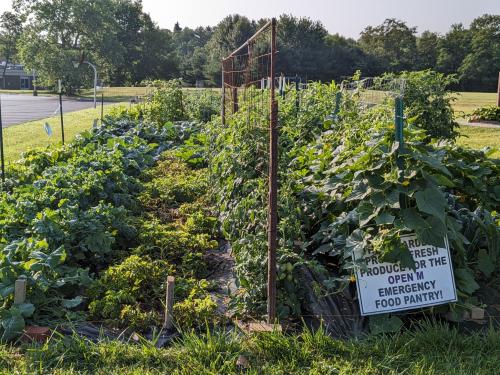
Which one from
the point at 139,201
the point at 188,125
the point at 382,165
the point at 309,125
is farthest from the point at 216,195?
the point at 188,125

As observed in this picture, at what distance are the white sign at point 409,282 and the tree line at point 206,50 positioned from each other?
3473 cm

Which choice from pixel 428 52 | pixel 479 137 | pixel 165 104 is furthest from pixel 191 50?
pixel 479 137

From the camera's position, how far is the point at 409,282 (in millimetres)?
3420

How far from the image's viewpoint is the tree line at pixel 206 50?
1879 inches

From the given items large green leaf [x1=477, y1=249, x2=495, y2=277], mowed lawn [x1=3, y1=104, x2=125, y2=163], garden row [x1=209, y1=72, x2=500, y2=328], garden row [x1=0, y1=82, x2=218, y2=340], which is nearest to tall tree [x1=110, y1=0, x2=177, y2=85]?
mowed lawn [x1=3, y1=104, x2=125, y2=163]

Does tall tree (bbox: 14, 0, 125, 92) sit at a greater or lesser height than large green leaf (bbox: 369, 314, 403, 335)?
greater

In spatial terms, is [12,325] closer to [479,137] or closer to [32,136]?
[32,136]

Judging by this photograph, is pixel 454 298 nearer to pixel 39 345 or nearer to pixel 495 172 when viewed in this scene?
pixel 495 172

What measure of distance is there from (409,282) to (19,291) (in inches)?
91.4

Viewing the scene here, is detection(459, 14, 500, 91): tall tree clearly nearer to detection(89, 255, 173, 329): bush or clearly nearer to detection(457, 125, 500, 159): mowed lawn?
detection(457, 125, 500, 159): mowed lawn

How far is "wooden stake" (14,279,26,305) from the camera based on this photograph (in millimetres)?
3152

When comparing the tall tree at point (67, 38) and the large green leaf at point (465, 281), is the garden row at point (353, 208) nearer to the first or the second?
the large green leaf at point (465, 281)

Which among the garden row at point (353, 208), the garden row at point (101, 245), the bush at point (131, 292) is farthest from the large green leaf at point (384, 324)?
the bush at point (131, 292)

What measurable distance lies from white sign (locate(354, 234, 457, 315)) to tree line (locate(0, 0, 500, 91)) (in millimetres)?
34734
